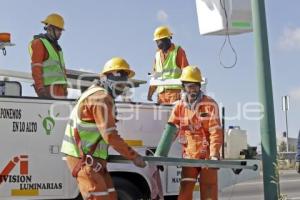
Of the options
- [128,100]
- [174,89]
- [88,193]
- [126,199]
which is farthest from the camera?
[174,89]

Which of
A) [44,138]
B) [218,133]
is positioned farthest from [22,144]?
[218,133]

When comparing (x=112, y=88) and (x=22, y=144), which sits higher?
(x=112, y=88)

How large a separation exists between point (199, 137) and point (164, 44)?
2.15 metres

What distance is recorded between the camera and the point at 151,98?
8.21 metres

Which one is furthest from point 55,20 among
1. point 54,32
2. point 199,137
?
point 199,137

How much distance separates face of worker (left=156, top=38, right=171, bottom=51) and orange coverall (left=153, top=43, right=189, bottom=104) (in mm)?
55

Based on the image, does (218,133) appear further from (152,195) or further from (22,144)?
(22,144)

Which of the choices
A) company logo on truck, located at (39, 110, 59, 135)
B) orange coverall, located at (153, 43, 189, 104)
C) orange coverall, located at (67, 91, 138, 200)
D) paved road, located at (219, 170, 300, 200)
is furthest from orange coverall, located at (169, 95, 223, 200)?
paved road, located at (219, 170, 300, 200)

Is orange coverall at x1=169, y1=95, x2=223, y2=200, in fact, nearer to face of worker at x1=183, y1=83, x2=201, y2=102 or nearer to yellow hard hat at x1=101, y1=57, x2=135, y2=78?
face of worker at x1=183, y1=83, x2=201, y2=102

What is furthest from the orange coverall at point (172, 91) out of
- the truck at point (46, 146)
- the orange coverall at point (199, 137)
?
the orange coverall at point (199, 137)

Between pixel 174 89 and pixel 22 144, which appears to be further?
pixel 174 89

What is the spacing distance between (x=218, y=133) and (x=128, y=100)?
1.33m

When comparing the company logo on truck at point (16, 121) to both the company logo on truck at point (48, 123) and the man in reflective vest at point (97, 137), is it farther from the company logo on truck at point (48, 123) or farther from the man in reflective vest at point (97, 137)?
the man in reflective vest at point (97, 137)

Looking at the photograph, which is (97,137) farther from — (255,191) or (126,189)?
(255,191)
